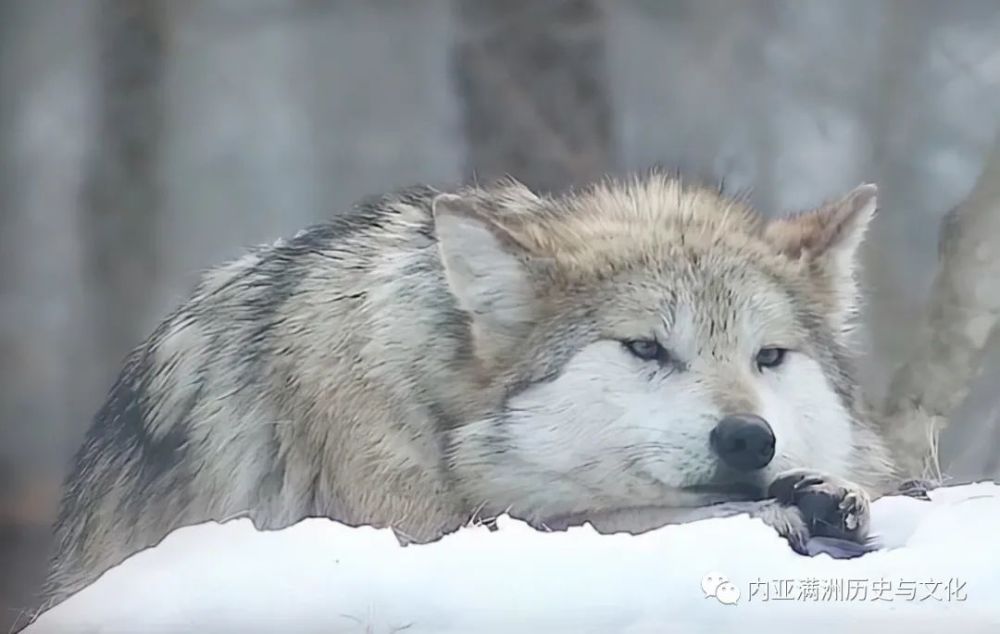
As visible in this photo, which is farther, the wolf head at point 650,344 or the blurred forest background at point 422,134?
the blurred forest background at point 422,134

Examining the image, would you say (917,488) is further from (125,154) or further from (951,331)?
(125,154)

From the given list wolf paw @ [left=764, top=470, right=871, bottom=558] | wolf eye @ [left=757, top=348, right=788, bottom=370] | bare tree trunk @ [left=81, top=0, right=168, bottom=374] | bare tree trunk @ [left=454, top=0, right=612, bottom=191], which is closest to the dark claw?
wolf paw @ [left=764, top=470, right=871, bottom=558]

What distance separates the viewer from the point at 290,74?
186 centimetres

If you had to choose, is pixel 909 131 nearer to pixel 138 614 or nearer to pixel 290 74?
pixel 290 74

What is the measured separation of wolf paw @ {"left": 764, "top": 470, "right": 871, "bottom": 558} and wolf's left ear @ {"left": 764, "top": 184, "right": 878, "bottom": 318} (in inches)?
→ 10.6

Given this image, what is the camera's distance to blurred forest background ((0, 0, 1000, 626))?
5.91 ft

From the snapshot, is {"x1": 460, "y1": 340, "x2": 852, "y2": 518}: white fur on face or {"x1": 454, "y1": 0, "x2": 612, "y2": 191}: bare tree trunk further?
{"x1": 454, "y1": 0, "x2": 612, "y2": 191}: bare tree trunk

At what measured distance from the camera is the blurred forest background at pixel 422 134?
180 cm

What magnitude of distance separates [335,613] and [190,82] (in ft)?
2.65

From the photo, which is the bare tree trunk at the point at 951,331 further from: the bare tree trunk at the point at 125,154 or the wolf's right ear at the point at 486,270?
the bare tree trunk at the point at 125,154

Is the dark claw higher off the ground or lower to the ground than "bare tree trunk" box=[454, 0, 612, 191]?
lower

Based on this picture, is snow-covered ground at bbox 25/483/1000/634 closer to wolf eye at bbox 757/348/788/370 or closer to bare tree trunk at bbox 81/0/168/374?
wolf eye at bbox 757/348/788/370

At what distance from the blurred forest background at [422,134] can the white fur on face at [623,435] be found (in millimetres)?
212

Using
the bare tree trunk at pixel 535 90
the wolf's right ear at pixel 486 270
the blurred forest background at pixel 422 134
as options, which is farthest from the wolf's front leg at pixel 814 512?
the bare tree trunk at pixel 535 90
